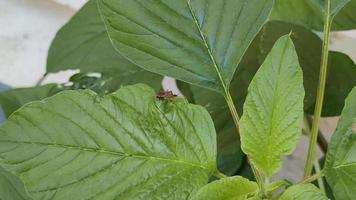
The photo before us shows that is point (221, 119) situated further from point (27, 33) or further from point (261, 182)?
point (27, 33)

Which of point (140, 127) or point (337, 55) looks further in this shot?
point (337, 55)

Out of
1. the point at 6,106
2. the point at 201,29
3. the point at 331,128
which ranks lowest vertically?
the point at 331,128

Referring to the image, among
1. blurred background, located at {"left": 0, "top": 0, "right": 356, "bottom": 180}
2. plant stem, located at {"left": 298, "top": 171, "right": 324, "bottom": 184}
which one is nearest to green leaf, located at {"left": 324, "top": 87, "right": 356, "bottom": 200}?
plant stem, located at {"left": 298, "top": 171, "right": 324, "bottom": 184}

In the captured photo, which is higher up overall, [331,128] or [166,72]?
[166,72]

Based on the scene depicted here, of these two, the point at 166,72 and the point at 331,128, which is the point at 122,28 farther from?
the point at 331,128

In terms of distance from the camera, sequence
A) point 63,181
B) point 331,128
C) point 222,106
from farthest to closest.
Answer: point 331,128
point 222,106
point 63,181

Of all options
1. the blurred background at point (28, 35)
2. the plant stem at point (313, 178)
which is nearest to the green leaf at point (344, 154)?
the plant stem at point (313, 178)

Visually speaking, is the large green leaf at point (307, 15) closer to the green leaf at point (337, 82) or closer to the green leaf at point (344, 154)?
the green leaf at point (337, 82)

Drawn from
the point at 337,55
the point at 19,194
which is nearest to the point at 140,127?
the point at 19,194
